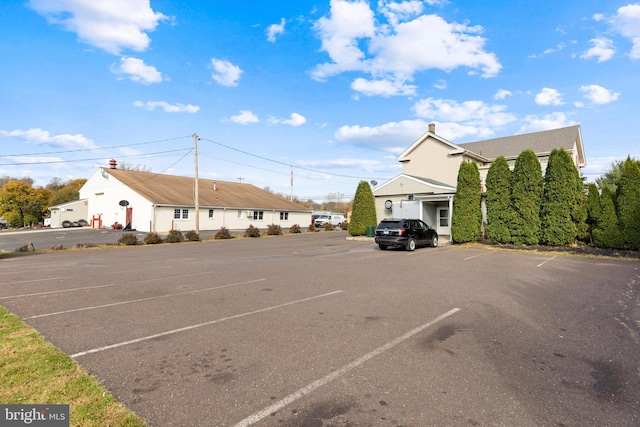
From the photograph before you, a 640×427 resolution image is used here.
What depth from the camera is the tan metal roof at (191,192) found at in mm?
33406

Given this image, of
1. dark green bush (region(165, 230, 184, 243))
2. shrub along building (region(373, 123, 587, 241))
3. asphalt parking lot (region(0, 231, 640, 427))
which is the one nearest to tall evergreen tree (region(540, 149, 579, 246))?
shrub along building (region(373, 123, 587, 241))

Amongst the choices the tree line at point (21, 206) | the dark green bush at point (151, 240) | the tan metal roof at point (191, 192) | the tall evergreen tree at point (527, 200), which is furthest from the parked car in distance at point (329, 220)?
the tree line at point (21, 206)

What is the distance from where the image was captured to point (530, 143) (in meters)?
28.2

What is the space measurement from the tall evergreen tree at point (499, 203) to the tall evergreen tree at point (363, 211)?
28.5 ft

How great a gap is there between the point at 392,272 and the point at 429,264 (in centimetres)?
251

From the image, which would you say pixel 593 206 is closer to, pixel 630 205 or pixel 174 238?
pixel 630 205

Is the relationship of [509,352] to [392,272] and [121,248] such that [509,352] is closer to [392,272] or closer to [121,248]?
[392,272]

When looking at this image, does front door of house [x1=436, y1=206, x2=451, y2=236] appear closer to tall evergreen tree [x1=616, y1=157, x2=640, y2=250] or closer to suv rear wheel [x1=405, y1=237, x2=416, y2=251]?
suv rear wheel [x1=405, y1=237, x2=416, y2=251]

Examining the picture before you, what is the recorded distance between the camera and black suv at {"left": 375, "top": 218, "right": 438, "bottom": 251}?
16234 mm

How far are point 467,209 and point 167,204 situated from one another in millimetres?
26479

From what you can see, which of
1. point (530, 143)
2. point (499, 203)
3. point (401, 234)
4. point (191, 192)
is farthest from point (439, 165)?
point (191, 192)

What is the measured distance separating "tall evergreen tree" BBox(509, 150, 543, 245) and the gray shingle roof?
420 inches

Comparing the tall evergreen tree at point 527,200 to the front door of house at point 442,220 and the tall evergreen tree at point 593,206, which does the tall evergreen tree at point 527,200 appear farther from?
the front door of house at point 442,220

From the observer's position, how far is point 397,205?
2516 cm
